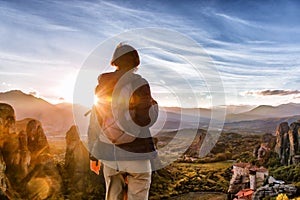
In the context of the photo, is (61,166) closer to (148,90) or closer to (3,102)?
(3,102)

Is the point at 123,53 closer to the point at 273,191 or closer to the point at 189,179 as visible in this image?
the point at 273,191

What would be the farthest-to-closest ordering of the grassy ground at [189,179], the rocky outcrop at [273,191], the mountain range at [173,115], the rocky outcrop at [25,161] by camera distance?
the grassy ground at [189,179]
the rocky outcrop at [273,191]
the rocky outcrop at [25,161]
the mountain range at [173,115]

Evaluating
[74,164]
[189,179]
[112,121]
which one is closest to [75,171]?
[74,164]

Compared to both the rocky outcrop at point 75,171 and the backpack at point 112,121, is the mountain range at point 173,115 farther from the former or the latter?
the backpack at point 112,121

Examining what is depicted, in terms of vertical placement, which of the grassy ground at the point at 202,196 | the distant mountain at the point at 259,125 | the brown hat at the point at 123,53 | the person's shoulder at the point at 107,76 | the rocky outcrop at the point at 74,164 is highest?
the brown hat at the point at 123,53

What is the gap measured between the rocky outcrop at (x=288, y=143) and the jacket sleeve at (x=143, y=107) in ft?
11.4

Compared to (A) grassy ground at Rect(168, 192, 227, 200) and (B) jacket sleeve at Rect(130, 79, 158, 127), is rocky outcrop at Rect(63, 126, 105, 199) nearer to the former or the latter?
(A) grassy ground at Rect(168, 192, 227, 200)

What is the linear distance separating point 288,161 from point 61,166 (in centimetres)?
283

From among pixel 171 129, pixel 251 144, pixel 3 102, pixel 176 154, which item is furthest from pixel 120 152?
pixel 251 144

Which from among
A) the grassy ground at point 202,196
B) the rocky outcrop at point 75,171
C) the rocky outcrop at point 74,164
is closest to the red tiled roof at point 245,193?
the grassy ground at point 202,196

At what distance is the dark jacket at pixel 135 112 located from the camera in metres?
1.95

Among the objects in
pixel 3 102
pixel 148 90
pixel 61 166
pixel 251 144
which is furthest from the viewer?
pixel 251 144

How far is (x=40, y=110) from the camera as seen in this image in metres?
4.23

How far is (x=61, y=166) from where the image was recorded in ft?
14.5
